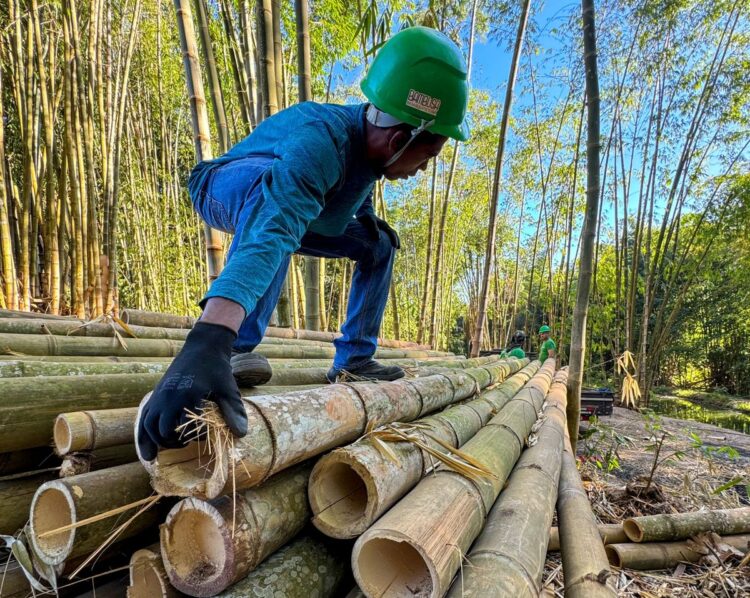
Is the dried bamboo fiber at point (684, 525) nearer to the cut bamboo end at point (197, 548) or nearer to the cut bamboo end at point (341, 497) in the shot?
the cut bamboo end at point (341, 497)

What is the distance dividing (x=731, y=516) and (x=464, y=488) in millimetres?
1879

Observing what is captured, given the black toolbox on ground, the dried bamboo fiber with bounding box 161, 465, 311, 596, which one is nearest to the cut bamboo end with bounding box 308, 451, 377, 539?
the dried bamboo fiber with bounding box 161, 465, 311, 596

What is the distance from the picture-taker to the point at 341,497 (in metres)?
1.04

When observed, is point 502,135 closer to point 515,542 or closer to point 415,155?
point 415,155

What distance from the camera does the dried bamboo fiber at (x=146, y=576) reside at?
818 mm

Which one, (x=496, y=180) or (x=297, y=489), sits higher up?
(x=496, y=180)

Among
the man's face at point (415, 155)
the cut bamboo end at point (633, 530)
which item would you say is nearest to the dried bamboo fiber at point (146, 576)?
the man's face at point (415, 155)

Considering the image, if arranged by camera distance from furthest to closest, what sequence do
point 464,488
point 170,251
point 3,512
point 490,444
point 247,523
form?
point 170,251, point 490,444, point 464,488, point 3,512, point 247,523

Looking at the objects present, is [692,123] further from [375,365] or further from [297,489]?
[297,489]

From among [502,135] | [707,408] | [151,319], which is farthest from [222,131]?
[707,408]

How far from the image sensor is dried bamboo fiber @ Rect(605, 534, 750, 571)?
6.04 feet

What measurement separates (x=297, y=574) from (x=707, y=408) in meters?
→ 13.6

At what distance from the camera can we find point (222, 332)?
0.85 metres

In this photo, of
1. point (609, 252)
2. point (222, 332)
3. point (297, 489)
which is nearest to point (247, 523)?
point (297, 489)
